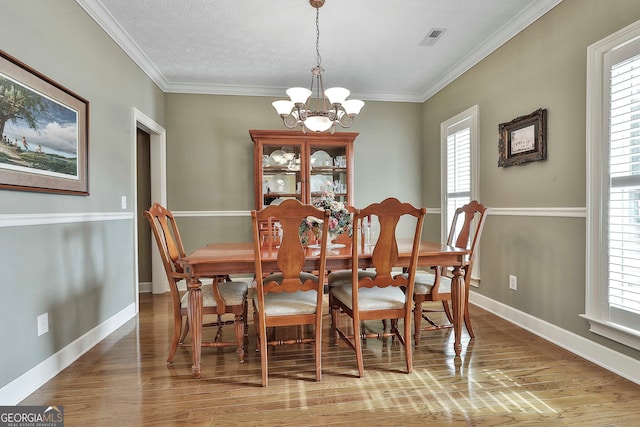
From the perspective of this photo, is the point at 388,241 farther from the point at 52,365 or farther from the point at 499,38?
the point at 499,38

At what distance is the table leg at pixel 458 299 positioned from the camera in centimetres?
218

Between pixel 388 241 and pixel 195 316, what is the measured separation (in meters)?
1.22

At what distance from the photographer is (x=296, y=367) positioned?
6.89ft

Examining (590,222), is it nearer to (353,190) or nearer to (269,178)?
(353,190)

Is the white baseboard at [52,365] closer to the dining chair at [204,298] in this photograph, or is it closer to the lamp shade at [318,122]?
the dining chair at [204,298]

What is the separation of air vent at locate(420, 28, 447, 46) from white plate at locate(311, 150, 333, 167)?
62.7 inches

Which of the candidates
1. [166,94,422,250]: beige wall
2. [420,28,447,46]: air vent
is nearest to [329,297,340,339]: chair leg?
[166,94,422,250]: beige wall

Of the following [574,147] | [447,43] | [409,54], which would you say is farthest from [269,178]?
[574,147]

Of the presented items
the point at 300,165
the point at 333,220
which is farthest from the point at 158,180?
the point at 333,220

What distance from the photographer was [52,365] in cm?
201

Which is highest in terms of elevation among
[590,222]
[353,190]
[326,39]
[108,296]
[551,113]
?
[326,39]

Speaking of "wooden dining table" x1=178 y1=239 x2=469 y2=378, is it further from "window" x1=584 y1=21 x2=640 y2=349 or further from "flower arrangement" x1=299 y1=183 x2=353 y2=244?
"window" x1=584 y1=21 x2=640 y2=349

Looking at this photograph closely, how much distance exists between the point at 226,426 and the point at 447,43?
3.45 metres

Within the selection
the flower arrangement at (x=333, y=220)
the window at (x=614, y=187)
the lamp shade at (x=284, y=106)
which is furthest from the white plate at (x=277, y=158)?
the window at (x=614, y=187)
